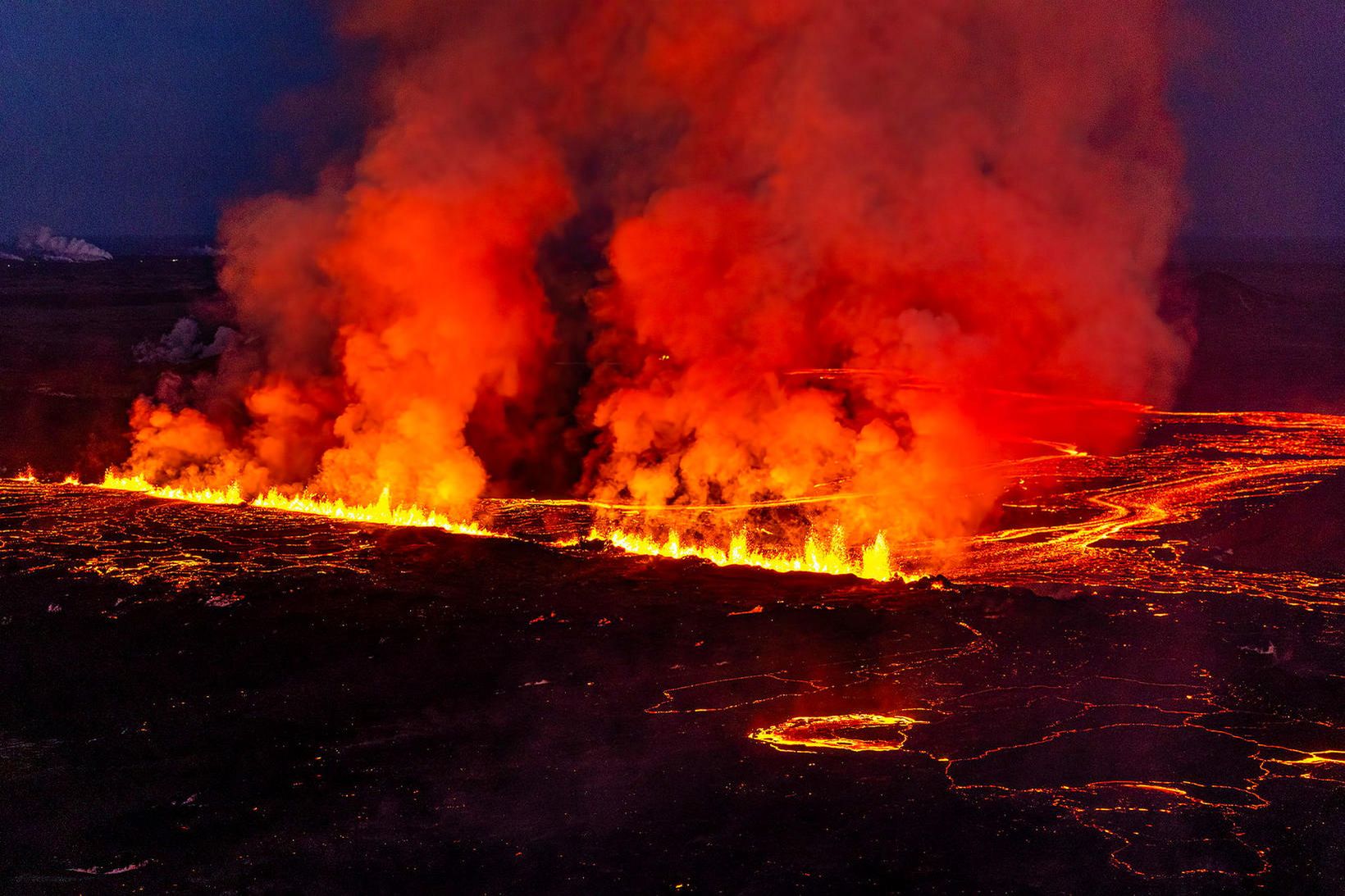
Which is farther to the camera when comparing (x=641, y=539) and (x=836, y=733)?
(x=641, y=539)

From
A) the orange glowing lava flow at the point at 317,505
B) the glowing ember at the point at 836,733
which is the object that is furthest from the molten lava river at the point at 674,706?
the orange glowing lava flow at the point at 317,505

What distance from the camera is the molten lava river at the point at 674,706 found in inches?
Answer: 267

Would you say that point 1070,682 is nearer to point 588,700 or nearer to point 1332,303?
point 588,700

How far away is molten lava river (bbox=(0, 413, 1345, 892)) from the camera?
6.79 metres

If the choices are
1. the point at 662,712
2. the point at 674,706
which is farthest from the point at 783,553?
the point at 662,712

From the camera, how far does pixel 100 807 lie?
7496mm

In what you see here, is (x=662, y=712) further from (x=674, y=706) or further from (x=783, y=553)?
(x=783, y=553)

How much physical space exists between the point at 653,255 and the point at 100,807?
11.9 meters

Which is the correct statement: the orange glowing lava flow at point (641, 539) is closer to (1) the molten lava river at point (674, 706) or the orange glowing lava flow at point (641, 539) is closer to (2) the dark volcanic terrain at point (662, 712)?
(1) the molten lava river at point (674, 706)

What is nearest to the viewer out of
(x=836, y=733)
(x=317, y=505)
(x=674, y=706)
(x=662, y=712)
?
(x=836, y=733)

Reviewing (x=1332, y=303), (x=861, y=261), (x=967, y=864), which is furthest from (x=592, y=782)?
(x=1332, y=303)

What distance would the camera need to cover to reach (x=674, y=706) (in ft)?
29.7

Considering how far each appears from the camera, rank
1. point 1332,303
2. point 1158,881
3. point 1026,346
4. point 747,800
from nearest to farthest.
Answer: point 1158,881 < point 747,800 < point 1026,346 < point 1332,303

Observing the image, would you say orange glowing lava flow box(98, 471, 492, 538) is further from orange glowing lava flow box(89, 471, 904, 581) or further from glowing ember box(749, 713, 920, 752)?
glowing ember box(749, 713, 920, 752)
